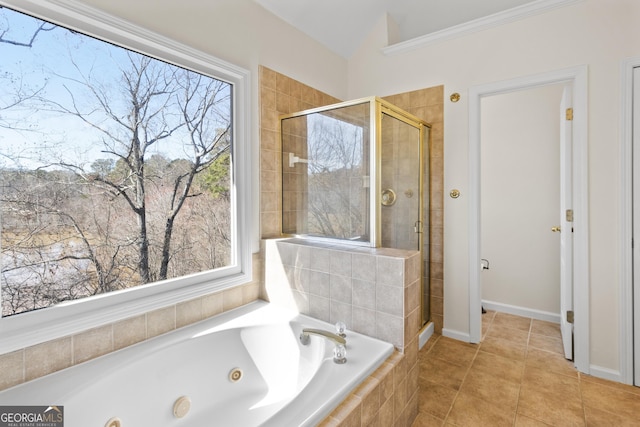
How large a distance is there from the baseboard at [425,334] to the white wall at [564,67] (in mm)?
147

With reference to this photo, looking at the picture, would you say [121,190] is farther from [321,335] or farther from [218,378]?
[321,335]

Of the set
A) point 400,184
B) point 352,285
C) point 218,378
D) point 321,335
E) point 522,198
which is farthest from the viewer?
point 522,198

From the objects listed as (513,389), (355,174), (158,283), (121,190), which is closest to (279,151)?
(355,174)

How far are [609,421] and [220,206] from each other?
2.58m

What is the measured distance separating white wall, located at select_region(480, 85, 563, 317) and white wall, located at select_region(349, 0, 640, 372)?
0.85 m

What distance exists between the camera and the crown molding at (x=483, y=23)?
2164 mm

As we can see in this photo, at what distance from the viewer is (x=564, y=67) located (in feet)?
7.04

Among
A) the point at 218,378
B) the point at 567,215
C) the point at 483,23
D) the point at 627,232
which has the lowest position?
the point at 218,378

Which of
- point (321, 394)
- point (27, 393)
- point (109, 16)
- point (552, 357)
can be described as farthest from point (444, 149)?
point (27, 393)

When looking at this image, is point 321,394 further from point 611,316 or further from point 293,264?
point 611,316

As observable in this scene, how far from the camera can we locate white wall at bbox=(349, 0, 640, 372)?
6.55ft

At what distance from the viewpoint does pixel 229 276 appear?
6.73 ft

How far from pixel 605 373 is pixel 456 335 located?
945 millimetres

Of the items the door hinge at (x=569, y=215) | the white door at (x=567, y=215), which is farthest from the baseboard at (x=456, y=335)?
the door hinge at (x=569, y=215)
